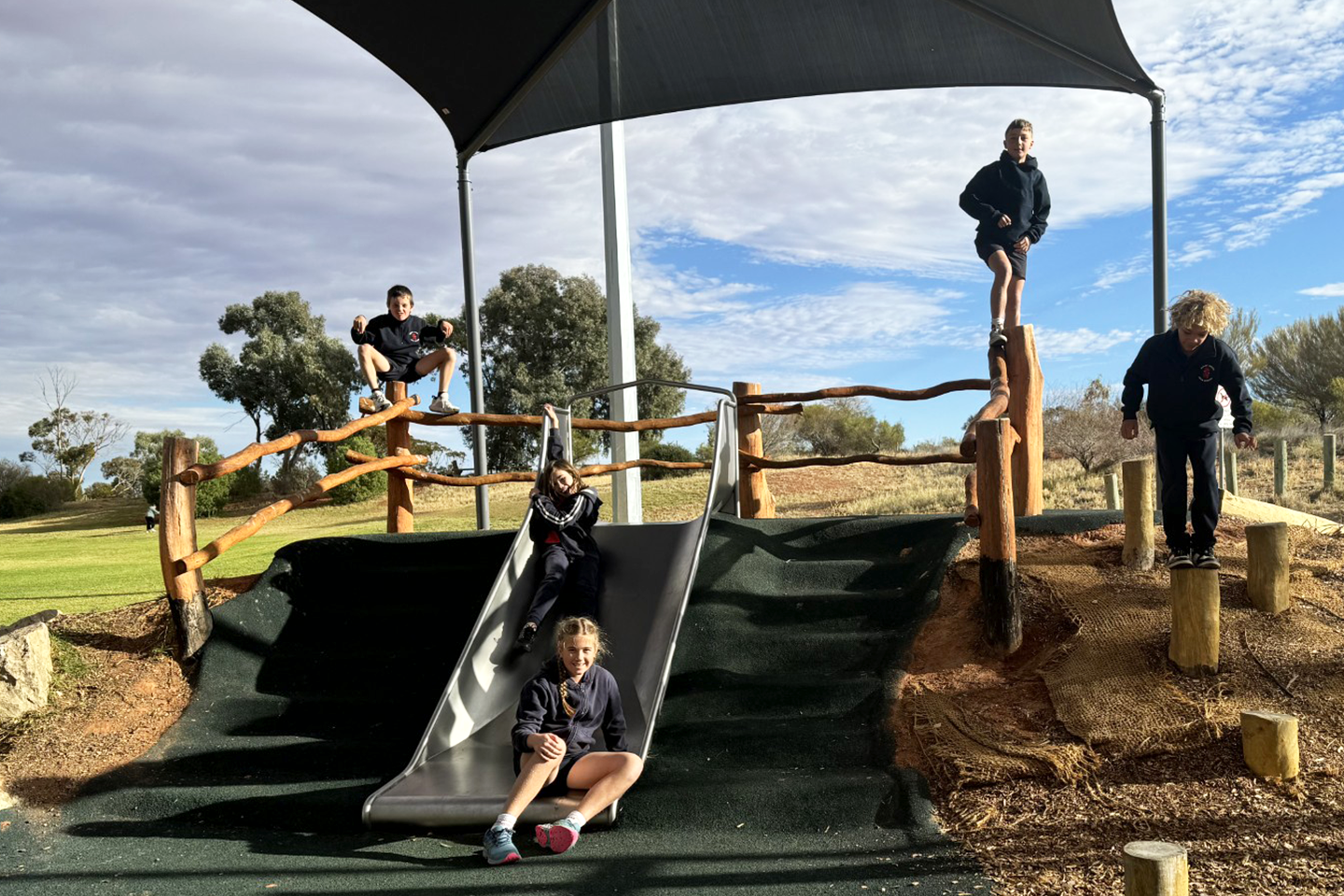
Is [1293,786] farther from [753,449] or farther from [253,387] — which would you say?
[253,387]

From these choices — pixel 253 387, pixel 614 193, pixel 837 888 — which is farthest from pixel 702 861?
pixel 253 387

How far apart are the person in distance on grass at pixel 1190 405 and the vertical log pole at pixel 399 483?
4.75 m

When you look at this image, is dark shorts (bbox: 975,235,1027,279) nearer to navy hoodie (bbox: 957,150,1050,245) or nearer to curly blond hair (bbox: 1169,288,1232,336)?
navy hoodie (bbox: 957,150,1050,245)

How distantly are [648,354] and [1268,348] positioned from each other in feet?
44.0

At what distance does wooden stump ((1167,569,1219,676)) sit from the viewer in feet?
15.2

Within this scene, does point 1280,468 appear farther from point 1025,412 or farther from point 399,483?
point 399,483

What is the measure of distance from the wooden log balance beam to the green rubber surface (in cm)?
36

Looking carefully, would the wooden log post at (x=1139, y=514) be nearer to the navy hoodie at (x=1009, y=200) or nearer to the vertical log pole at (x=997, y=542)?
the vertical log pole at (x=997, y=542)

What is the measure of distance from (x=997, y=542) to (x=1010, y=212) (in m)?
2.92

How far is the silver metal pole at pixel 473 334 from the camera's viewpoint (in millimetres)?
8250

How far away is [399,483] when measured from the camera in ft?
24.8

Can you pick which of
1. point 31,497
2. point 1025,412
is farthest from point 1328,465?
point 31,497

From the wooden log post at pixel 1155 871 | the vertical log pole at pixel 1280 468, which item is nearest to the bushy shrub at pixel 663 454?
the vertical log pole at pixel 1280 468

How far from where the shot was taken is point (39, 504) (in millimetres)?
20984
